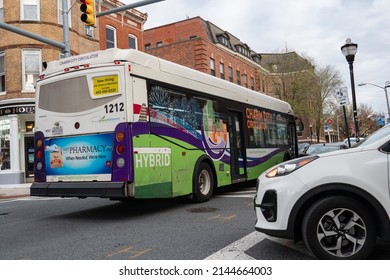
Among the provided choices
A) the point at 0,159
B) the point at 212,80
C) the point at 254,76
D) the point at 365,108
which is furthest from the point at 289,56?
the point at 365,108

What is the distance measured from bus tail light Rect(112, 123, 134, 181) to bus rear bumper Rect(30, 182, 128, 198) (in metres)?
0.16

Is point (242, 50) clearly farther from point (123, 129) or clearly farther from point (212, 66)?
point (123, 129)

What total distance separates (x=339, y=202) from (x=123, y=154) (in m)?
4.13

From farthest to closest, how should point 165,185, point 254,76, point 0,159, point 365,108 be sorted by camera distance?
point 365,108
point 254,76
point 0,159
point 165,185

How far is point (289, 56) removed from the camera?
40.2 metres

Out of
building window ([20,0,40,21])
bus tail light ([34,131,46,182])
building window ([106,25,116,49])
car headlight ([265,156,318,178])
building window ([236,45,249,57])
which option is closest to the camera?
car headlight ([265,156,318,178])

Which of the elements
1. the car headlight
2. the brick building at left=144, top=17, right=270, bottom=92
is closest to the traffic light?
the car headlight

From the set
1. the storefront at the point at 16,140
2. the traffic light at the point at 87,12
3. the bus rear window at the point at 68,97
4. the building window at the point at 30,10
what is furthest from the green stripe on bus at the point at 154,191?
the building window at the point at 30,10

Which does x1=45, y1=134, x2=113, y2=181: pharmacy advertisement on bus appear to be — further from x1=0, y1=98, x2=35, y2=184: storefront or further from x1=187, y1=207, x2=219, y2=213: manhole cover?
x1=0, y1=98, x2=35, y2=184: storefront

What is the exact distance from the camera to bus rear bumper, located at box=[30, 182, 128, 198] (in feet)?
23.1

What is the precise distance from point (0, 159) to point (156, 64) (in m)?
16.2

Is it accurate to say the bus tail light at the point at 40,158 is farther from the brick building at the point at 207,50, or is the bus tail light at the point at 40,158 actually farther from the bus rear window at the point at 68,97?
the brick building at the point at 207,50

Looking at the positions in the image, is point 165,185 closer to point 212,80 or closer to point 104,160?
point 104,160

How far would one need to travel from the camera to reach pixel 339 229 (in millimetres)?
4133
